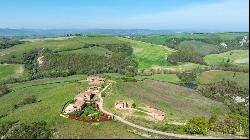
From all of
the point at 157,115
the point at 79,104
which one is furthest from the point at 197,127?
the point at 79,104

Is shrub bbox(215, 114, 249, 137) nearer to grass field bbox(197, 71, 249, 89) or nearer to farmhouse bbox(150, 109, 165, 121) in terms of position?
farmhouse bbox(150, 109, 165, 121)

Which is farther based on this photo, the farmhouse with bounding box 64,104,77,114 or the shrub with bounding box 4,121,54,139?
the farmhouse with bounding box 64,104,77,114

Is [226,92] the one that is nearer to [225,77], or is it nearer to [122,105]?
[225,77]

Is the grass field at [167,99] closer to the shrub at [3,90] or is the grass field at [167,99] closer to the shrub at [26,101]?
the shrub at [26,101]

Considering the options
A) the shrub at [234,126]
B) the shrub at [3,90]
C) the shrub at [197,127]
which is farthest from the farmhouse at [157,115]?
the shrub at [3,90]

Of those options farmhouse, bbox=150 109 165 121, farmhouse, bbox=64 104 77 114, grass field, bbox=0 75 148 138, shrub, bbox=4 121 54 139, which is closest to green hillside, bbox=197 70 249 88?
grass field, bbox=0 75 148 138

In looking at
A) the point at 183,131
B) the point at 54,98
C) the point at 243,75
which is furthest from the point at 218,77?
the point at 183,131
